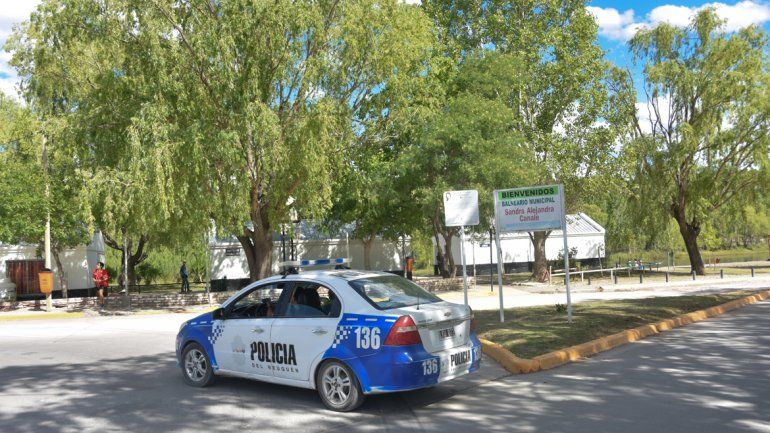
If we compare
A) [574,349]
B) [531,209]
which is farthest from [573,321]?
[574,349]

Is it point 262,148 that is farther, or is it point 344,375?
point 262,148

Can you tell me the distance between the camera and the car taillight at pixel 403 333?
6.78 m

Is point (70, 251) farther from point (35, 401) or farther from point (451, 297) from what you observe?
point (35, 401)

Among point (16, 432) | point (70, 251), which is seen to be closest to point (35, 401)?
point (16, 432)

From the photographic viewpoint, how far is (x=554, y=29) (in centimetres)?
3450

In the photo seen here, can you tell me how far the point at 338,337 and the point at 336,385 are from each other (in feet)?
1.77

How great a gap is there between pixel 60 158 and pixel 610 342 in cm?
2149

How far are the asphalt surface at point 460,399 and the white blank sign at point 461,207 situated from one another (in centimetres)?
399

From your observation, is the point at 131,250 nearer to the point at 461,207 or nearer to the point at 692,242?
the point at 461,207

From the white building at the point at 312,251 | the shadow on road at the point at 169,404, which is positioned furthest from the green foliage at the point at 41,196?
the shadow on road at the point at 169,404

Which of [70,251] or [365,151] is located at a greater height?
[365,151]

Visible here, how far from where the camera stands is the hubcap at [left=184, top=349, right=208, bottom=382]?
8594mm

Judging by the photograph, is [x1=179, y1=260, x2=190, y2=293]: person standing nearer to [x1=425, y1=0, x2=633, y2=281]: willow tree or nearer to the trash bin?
the trash bin

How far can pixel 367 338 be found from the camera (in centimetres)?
691
